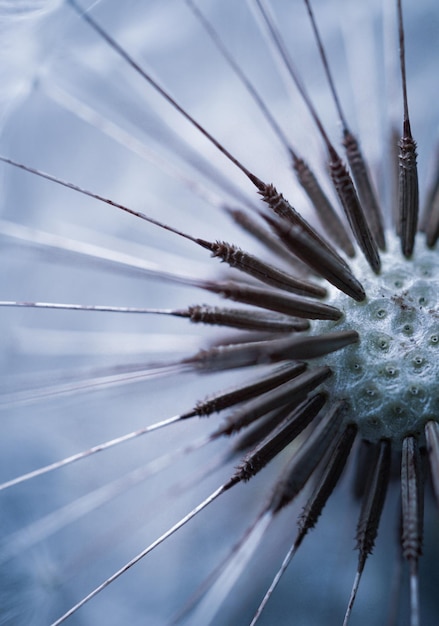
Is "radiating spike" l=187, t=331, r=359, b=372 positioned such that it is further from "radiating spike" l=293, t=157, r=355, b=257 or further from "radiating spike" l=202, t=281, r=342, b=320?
"radiating spike" l=293, t=157, r=355, b=257

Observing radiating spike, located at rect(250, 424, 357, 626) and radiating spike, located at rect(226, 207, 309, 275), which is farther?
radiating spike, located at rect(226, 207, 309, 275)

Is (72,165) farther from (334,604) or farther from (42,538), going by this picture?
(334,604)

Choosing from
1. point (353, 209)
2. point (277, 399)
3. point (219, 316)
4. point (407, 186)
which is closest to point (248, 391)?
point (277, 399)

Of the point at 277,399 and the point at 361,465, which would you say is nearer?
the point at 277,399

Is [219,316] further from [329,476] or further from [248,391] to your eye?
[329,476]

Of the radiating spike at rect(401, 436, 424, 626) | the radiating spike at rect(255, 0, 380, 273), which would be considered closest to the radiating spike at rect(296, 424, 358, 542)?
the radiating spike at rect(401, 436, 424, 626)

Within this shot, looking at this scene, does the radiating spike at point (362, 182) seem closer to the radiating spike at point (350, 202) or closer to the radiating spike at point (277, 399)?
the radiating spike at point (350, 202)

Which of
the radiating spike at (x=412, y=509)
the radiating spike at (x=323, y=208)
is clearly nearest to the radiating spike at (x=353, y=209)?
the radiating spike at (x=323, y=208)
